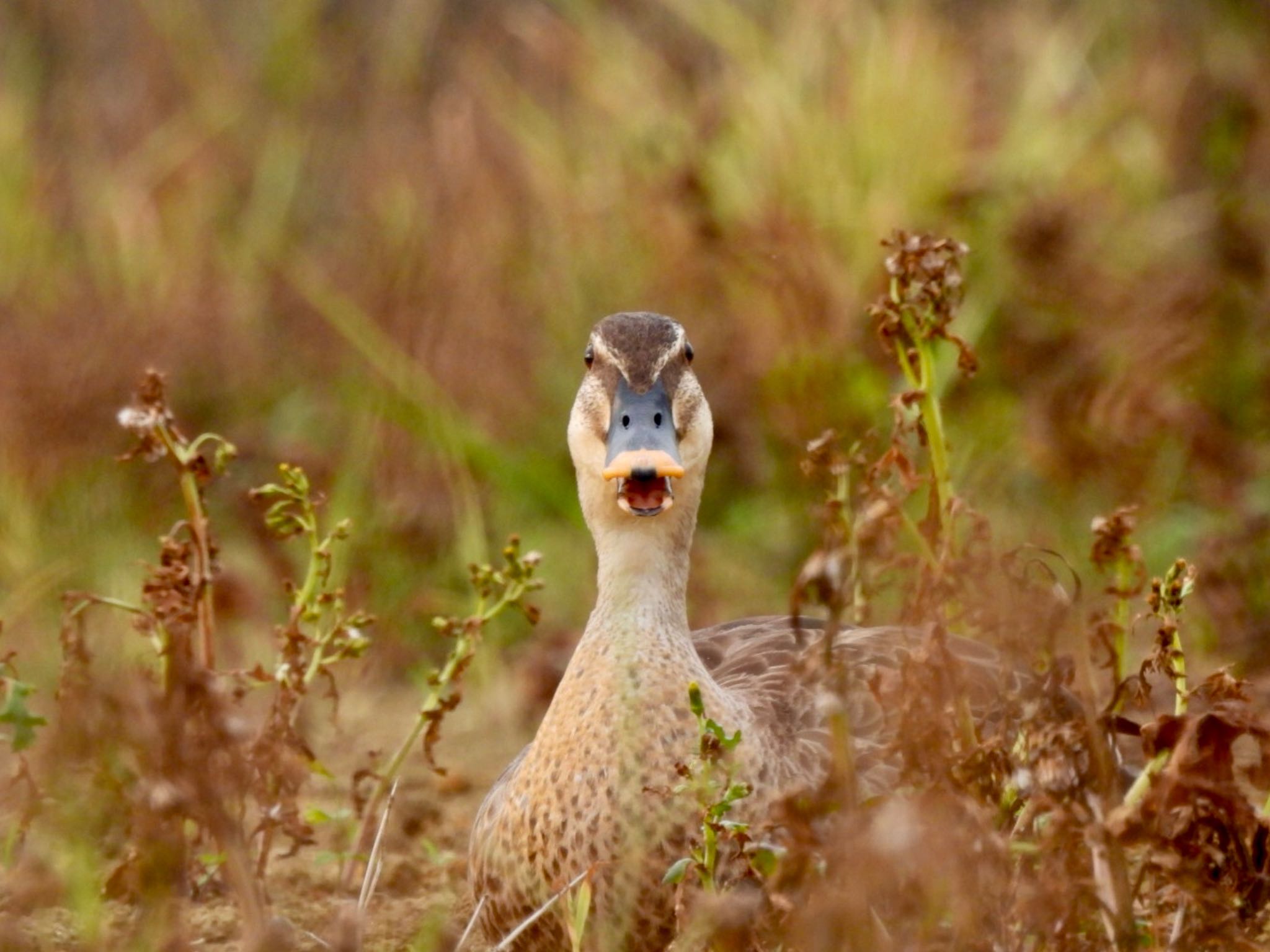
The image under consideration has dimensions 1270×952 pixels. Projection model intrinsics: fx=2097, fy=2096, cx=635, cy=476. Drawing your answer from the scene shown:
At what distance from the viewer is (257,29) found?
9.10m

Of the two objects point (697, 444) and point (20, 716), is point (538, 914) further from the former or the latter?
point (697, 444)

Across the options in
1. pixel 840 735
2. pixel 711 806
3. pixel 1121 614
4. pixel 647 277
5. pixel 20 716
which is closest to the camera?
pixel 840 735

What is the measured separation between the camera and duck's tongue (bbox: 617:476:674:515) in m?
3.09

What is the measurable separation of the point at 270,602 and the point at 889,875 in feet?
11.4

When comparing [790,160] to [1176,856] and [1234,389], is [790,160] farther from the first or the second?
[1176,856]

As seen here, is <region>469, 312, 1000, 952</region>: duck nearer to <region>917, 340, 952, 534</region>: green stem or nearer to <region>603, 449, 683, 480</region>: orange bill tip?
<region>603, 449, 683, 480</region>: orange bill tip

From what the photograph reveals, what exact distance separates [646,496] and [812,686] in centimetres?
41

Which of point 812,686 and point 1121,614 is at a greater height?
point 1121,614

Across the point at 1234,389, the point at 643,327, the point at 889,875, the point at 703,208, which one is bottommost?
the point at 889,875

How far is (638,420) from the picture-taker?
3.16m

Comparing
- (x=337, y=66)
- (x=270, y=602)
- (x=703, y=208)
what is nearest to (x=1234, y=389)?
(x=703, y=208)

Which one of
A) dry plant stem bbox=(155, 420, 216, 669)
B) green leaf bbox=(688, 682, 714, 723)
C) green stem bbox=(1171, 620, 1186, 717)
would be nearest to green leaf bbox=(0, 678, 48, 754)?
dry plant stem bbox=(155, 420, 216, 669)

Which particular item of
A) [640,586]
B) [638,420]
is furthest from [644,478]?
[640,586]

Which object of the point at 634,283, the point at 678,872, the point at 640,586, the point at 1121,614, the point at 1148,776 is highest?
the point at 634,283
